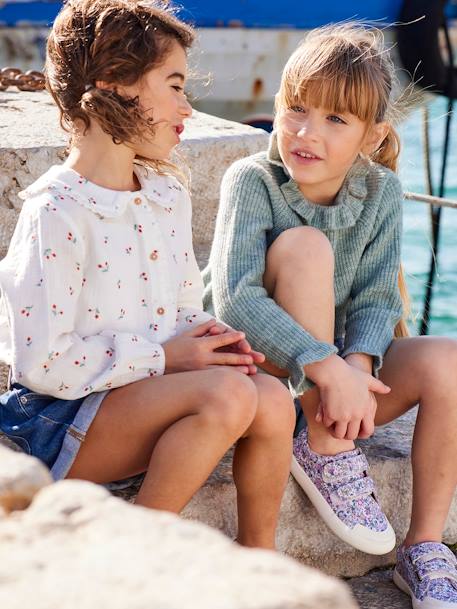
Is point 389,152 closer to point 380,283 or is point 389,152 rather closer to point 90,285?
point 380,283

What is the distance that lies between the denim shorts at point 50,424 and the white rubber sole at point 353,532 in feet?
1.65

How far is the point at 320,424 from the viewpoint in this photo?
2338 mm

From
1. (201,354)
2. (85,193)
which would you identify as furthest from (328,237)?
(85,193)

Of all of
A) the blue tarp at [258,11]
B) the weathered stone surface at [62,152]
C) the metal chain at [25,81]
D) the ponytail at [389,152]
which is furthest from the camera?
the blue tarp at [258,11]

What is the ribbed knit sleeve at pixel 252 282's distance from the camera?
2.32 metres

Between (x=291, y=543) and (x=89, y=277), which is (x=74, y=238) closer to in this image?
(x=89, y=277)

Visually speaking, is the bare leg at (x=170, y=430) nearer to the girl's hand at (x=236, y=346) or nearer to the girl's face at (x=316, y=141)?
the girl's hand at (x=236, y=346)

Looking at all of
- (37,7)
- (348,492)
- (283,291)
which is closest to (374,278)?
(283,291)

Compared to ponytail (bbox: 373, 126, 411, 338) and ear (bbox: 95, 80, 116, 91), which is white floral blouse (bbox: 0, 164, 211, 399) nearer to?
ear (bbox: 95, 80, 116, 91)

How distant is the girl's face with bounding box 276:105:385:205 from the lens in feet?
8.13

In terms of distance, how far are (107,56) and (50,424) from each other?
73 cm

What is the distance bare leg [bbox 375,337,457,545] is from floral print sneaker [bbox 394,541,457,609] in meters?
0.04

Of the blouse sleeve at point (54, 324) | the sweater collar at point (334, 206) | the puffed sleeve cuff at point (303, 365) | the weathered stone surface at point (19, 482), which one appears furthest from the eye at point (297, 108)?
the weathered stone surface at point (19, 482)

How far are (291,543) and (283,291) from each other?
21.4 inches
